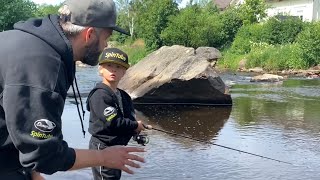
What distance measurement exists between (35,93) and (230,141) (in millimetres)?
6326

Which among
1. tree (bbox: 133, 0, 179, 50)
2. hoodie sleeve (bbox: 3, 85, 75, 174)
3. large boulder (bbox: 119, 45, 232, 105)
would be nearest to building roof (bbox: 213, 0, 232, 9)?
tree (bbox: 133, 0, 179, 50)

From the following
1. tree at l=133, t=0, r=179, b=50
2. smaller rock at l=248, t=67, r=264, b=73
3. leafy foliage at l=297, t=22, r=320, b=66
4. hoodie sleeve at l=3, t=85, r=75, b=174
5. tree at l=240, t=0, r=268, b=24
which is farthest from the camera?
tree at l=133, t=0, r=179, b=50

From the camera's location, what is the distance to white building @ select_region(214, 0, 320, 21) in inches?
1781

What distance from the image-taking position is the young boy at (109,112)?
4414 millimetres

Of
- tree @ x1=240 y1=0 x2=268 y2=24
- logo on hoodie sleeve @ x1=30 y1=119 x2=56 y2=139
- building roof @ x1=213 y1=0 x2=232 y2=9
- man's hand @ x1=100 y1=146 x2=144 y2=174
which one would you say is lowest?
man's hand @ x1=100 y1=146 x2=144 y2=174

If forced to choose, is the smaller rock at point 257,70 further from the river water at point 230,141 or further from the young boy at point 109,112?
the young boy at point 109,112

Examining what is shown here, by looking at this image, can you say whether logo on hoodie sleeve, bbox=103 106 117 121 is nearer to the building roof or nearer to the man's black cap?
the man's black cap

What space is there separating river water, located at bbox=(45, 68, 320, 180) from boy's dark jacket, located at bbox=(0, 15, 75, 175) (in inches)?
152

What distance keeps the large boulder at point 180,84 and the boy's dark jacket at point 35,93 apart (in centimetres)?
940

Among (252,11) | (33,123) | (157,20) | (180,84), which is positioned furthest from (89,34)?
(252,11)

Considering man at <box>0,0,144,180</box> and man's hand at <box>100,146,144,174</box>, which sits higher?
man at <box>0,0,144,180</box>

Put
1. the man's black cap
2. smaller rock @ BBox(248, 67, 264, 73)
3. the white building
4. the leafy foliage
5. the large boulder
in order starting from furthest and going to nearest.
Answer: the white building < smaller rock @ BBox(248, 67, 264, 73) < the leafy foliage < the large boulder < the man's black cap

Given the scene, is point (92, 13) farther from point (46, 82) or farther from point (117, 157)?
point (117, 157)

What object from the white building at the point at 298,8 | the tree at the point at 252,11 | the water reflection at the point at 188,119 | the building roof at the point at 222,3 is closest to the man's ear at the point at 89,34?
the water reflection at the point at 188,119
